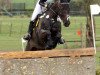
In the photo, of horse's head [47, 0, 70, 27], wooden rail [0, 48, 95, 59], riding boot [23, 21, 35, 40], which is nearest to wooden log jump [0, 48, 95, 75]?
wooden rail [0, 48, 95, 59]

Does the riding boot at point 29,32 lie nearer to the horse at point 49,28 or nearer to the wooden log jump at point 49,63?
the horse at point 49,28

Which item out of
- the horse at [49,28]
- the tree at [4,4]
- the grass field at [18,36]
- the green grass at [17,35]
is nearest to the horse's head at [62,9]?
the horse at [49,28]

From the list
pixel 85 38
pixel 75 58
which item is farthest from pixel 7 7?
pixel 75 58

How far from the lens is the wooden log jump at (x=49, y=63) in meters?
7.13

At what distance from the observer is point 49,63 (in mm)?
7215

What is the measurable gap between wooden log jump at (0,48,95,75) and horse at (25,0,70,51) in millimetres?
3848

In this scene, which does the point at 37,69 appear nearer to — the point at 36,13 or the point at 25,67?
the point at 25,67

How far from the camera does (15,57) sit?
713cm

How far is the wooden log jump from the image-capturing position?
713 cm

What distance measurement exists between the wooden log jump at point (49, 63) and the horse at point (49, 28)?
3848 mm

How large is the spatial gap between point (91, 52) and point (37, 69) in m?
0.92

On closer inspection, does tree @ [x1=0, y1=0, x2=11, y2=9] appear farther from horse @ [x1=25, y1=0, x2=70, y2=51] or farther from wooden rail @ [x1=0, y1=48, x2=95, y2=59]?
wooden rail @ [x1=0, y1=48, x2=95, y2=59]

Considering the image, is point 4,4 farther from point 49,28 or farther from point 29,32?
point 49,28

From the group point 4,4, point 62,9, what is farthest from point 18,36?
point 4,4
